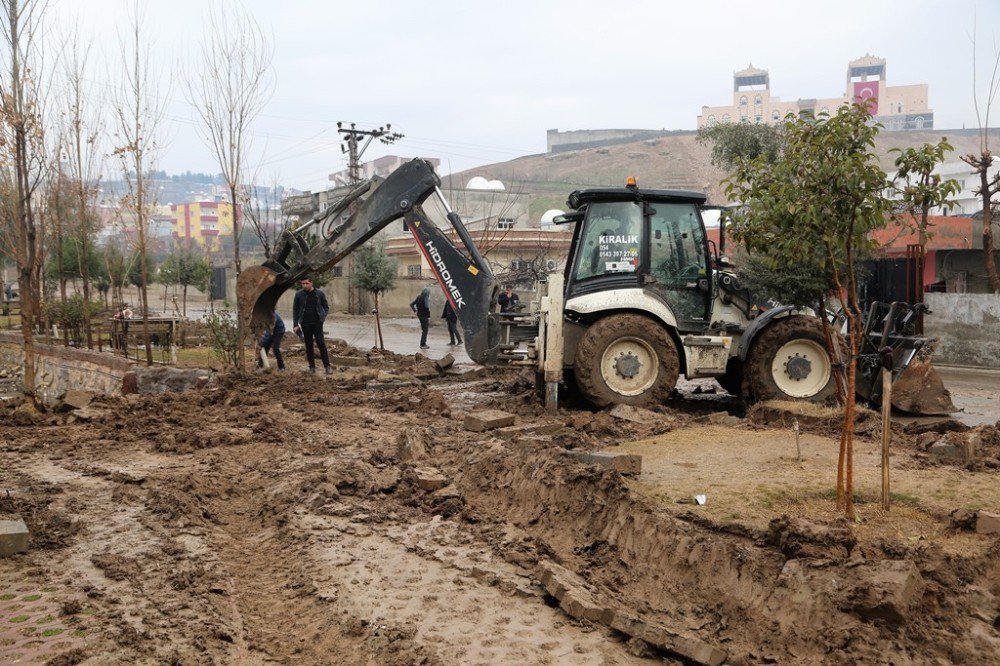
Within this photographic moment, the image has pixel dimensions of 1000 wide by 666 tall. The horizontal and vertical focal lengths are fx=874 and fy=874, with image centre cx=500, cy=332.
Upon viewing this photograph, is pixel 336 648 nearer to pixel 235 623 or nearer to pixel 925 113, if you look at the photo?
pixel 235 623

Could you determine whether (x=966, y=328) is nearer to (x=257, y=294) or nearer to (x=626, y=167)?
(x=257, y=294)

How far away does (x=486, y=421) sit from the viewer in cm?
983

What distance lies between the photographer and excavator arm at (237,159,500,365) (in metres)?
13.0

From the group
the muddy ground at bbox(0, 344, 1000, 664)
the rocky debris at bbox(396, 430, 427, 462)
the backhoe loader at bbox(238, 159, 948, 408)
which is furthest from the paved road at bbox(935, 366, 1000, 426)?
the rocky debris at bbox(396, 430, 427, 462)

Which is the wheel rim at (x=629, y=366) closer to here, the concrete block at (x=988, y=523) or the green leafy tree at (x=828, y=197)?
the green leafy tree at (x=828, y=197)

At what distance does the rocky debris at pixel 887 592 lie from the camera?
4559 mm

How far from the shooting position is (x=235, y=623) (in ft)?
16.6

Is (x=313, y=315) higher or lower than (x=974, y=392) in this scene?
higher

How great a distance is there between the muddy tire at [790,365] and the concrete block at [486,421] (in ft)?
11.3

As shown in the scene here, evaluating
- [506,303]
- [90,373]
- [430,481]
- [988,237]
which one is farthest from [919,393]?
[90,373]

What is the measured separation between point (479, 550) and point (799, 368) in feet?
21.6

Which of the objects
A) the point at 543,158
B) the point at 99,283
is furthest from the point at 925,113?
the point at 99,283

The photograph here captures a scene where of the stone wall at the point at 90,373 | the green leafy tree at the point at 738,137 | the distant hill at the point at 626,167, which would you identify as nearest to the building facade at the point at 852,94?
the distant hill at the point at 626,167

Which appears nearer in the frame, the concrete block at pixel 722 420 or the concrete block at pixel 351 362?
the concrete block at pixel 722 420
